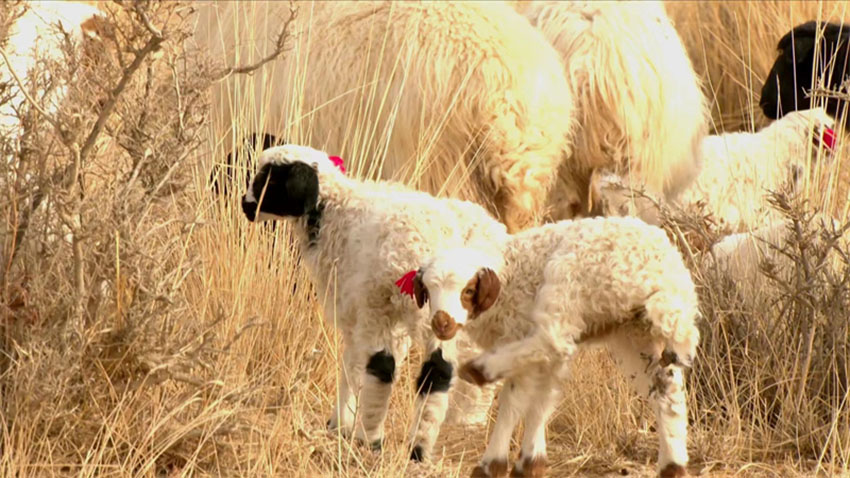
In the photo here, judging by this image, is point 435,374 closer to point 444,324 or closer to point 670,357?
point 444,324

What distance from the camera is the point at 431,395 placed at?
4.29 meters

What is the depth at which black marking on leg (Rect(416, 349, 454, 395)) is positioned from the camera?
428cm

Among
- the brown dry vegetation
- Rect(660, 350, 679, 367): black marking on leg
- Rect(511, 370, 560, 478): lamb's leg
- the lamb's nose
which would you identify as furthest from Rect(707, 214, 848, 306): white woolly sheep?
the lamb's nose

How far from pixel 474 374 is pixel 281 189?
3.13ft

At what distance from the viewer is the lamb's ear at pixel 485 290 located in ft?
12.8

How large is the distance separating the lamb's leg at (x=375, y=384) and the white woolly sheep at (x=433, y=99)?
1637mm

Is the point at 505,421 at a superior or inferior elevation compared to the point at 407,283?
inferior

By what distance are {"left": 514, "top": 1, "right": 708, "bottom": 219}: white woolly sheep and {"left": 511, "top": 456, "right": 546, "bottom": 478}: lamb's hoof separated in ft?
A: 9.32

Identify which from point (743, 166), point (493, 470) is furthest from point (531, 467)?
point (743, 166)

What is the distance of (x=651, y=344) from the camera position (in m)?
4.04

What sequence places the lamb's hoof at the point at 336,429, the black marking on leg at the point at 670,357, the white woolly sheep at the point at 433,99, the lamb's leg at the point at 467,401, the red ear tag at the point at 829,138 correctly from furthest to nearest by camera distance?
the red ear tag at the point at 829,138
the white woolly sheep at the point at 433,99
the lamb's leg at the point at 467,401
the lamb's hoof at the point at 336,429
the black marking on leg at the point at 670,357

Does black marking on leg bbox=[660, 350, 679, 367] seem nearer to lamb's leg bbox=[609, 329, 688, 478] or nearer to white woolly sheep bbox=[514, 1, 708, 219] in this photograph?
lamb's leg bbox=[609, 329, 688, 478]

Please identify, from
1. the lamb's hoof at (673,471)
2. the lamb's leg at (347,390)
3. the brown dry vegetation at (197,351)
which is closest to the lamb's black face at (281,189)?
the brown dry vegetation at (197,351)

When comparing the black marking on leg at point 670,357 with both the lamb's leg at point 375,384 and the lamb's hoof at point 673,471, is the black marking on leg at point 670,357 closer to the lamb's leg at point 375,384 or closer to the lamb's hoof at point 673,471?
the lamb's hoof at point 673,471
